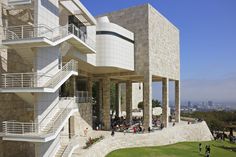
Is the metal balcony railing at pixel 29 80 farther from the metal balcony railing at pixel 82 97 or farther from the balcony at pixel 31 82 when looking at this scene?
the metal balcony railing at pixel 82 97

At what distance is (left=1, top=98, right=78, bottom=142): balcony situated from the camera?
19.1m

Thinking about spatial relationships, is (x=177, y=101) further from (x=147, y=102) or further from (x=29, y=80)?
(x=29, y=80)

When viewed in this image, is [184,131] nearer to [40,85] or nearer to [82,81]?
[82,81]

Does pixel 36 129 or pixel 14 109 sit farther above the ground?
pixel 14 109

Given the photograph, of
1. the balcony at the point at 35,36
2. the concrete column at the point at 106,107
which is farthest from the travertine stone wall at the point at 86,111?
the balcony at the point at 35,36

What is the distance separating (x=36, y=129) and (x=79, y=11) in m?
13.8

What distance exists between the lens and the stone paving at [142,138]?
27.2 meters

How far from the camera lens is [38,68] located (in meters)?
20.9

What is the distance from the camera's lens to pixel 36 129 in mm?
20656

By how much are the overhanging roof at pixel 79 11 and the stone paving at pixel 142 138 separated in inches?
480

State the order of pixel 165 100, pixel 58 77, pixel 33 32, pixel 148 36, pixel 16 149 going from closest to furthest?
1. pixel 33 32
2. pixel 58 77
3. pixel 16 149
4. pixel 148 36
5. pixel 165 100

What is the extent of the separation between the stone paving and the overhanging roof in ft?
40.0

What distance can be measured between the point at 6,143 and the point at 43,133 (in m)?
3.69

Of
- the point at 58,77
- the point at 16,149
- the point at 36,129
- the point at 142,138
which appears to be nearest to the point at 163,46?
the point at 142,138
